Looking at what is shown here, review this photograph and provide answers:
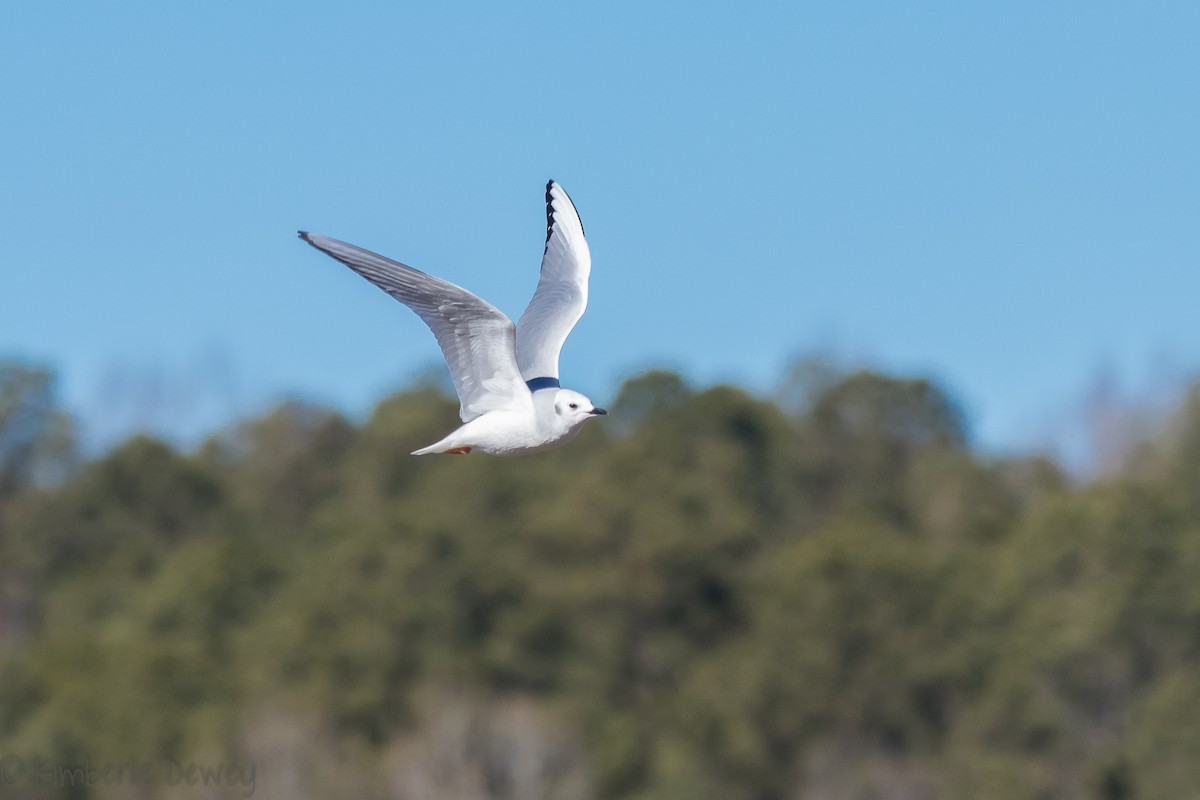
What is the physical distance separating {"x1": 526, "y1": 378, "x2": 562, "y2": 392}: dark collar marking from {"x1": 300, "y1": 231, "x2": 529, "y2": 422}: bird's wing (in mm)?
340

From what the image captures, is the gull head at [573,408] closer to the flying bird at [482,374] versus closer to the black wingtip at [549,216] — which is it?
the flying bird at [482,374]

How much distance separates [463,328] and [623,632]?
2962cm

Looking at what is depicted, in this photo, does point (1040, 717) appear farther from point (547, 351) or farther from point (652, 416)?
point (547, 351)

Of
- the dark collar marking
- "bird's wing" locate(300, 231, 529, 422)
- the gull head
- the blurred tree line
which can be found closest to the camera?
"bird's wing" locate(300, 231, 529, 422)

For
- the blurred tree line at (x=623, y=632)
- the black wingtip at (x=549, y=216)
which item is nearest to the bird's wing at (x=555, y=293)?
the black wingtip at (x=549, y=216)

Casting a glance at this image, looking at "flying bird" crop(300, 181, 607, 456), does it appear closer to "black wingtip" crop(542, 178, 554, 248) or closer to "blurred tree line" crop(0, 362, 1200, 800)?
"black wingtip" crop(542, 178, 554, 248)

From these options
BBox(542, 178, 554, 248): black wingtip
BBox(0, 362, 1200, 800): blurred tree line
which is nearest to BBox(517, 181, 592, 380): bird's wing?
BBox(542, 178, 554, 248): black wingtip

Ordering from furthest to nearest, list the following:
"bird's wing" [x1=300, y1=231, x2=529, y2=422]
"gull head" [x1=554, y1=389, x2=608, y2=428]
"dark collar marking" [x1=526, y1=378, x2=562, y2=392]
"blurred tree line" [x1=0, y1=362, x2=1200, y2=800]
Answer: "blurred tree line" [x1=0, y1=362, x2=1200, y2=800] < "dark collar marking" [x1=526, y1=378, x2=562, y2=392] < "gull head" [x1=554, y1=389, x2=608, y2=428] < "bird's wing" [x1=300, y1=231, x2=529, y2=422]

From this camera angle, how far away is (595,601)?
3934 cm

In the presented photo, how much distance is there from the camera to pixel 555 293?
441 inches

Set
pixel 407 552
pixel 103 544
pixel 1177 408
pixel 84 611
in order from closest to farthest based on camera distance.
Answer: pixel 407 552
pixel 84 611
pixel 103 544
pixel 1177 408

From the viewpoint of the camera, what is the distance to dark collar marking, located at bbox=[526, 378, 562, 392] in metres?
10.5

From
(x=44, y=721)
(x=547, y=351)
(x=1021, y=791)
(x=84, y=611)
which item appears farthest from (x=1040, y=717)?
(x=547, y=351)

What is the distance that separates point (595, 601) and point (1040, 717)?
29.9ft
